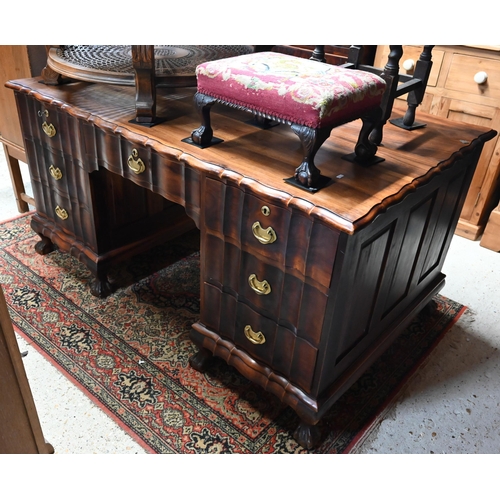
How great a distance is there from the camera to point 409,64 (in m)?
2.36

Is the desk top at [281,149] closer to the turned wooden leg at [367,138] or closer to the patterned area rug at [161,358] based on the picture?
the turned wooden leg at [367,138]

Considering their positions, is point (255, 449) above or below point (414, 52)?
below

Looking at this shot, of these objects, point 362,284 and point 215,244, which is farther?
point 215,244

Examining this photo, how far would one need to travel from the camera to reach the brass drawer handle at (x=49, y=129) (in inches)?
69.8

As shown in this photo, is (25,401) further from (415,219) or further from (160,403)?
(415,219)

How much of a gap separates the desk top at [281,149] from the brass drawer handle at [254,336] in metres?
0.45

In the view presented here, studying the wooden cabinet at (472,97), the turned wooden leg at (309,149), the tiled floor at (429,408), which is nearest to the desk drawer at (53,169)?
the tiled floor at (429,408)

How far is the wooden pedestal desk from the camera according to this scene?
1.18 meters

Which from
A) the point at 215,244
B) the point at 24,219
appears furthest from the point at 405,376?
the point at 24,219

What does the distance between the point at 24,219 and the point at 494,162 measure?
2.31 metres

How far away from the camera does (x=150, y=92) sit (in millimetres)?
1484

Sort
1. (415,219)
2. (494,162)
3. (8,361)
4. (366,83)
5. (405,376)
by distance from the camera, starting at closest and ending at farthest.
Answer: (8,361) < (366,83) < (415,219) < (405,376) < (494,162)

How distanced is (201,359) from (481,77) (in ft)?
5.71

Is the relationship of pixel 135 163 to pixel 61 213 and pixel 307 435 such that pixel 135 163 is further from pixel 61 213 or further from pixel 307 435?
pixel 307 435
